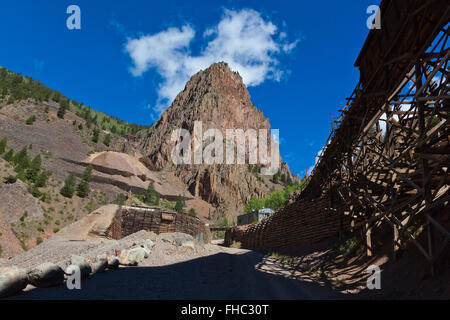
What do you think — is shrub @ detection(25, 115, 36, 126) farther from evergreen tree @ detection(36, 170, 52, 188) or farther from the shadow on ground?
the shadow on ground

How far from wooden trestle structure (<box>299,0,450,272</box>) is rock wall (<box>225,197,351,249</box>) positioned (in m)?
0.66

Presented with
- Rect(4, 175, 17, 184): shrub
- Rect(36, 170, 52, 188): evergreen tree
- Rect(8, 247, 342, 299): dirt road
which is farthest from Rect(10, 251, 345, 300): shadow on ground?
Rect(36, 170, 52, 188): evergreen tree

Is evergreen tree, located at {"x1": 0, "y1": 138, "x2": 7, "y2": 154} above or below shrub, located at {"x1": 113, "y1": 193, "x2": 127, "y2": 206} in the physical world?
above

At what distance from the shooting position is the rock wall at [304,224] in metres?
16.0

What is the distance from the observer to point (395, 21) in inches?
368

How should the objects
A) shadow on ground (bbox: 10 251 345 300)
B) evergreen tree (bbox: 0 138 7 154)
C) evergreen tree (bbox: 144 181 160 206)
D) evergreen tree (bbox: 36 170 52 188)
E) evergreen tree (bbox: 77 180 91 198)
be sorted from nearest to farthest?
1. shadow on ground (bbox: 10 251 345 300)
2. evergreen tree (bbox: 36 170 52 188)
3. evergreen tree (bbox: 77 180 91 198)
4. evergreen tree (bbox: 0 138 7 154)
5. evergreen tree (bbox: 144 181 160 206)

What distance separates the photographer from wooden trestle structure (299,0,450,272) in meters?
7.54

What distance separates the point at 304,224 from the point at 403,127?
39.1 ft

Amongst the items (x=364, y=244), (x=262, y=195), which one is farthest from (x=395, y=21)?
(x=262, y=195)

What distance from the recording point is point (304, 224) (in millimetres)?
19641

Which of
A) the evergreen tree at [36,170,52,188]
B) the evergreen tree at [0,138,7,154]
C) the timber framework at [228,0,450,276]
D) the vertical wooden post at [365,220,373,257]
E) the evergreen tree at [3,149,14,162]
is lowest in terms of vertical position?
the vertical wooden post at [365,220,373,257]

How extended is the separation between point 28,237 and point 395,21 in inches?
2212

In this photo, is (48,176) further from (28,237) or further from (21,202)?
(28,237)

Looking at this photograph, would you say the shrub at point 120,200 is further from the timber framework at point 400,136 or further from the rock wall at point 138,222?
the timber framework at point 400,136
